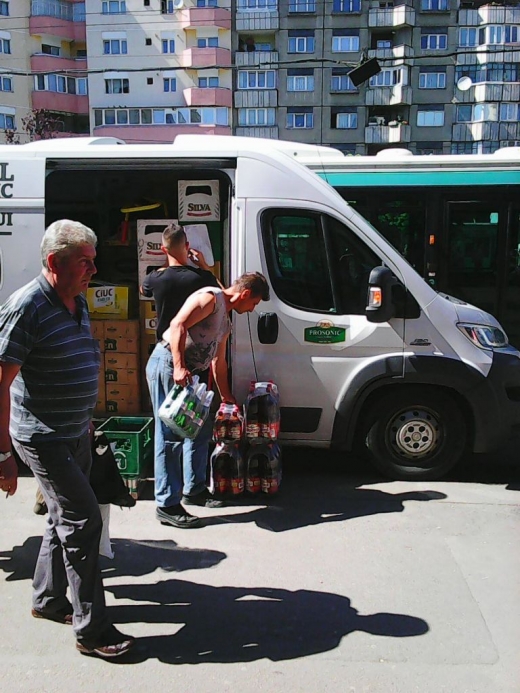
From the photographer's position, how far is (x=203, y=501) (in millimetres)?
5352

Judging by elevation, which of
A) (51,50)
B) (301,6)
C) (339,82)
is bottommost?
(339,82)

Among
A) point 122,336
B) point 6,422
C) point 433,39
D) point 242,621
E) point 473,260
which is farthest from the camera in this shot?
point 433,39

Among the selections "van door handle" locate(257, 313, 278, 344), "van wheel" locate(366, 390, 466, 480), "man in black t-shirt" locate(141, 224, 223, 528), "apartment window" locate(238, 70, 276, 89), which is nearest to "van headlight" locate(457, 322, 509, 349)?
"van wheel" locate(366, 390, 466, 480)

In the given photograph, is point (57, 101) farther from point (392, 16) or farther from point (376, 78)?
point (392, 16)

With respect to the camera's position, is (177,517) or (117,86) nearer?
(177,517)

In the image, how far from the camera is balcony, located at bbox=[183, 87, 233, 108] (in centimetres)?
4431

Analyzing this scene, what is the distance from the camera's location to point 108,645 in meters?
3.30

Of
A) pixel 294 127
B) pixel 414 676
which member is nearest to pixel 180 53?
pixel 294 127

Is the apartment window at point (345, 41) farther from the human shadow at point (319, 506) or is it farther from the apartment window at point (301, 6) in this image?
the human shadow at point (319, 506)

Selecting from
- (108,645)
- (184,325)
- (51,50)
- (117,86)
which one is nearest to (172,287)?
(184,325)

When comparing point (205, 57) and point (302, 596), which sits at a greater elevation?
point (205, 57)

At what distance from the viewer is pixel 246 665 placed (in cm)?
329

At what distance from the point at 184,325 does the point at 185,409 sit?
541 millimetres

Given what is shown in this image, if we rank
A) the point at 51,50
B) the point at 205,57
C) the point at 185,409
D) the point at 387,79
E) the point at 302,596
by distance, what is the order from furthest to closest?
the point at 51,50, the point at 387,79, the point at 205,57, the point at 185,409, the point at 302,596
